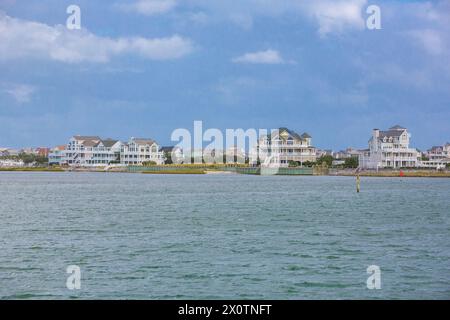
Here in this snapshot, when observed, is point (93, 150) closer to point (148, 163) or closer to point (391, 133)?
point (148, 163)

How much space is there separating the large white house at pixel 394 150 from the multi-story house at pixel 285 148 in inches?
629

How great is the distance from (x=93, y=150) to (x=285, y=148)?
2120 inches

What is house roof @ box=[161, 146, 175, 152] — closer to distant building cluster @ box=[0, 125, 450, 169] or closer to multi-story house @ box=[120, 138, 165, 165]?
distant building cluster @ box=[0, 125, 450, 169]

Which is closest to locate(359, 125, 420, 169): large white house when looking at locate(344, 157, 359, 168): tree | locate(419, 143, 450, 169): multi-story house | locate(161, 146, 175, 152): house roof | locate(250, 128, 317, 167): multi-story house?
locate(344, 157, 359, 168): tree

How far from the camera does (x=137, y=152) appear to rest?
170875 mm

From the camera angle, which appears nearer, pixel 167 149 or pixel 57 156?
pixel 57 156

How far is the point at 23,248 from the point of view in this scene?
2475 cm

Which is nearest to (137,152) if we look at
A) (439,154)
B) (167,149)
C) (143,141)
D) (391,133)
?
(143,141)

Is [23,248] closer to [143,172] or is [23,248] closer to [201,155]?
[143,172]

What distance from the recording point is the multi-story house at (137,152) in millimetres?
170750

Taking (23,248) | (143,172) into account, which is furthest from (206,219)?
(143,172)

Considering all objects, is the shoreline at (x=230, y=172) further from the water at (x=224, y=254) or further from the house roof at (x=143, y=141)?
the water at (x=224, y=254)

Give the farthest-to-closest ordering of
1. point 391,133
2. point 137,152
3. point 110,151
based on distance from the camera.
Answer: point 110,151 → point 137,152 → point 391,133
